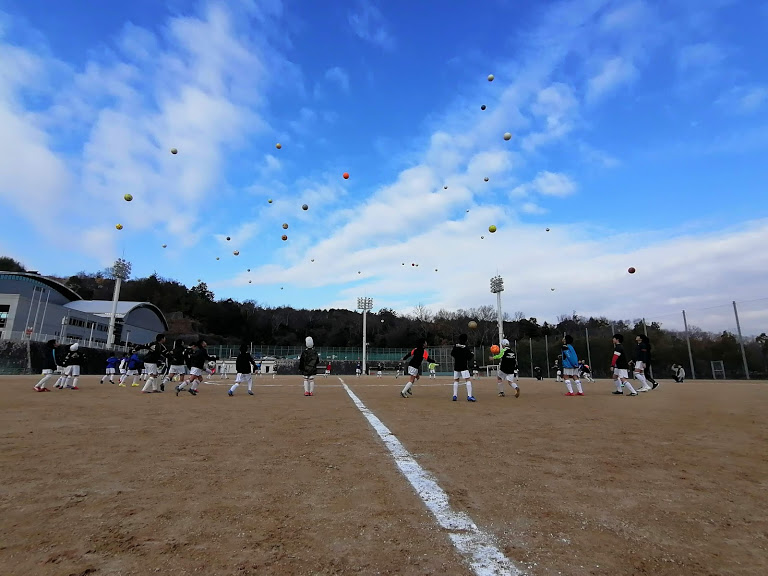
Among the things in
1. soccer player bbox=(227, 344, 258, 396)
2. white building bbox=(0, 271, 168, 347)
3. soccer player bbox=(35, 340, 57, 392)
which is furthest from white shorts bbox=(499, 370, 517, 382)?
white building bbox=(0, 271, 168, 347)

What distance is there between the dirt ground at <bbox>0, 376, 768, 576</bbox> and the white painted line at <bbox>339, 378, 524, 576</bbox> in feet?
0.21

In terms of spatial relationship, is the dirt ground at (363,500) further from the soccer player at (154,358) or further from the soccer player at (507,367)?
the soccer player at (154,358)

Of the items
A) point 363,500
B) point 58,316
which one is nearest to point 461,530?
point 363,500

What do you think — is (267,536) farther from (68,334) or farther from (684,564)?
(68,334)

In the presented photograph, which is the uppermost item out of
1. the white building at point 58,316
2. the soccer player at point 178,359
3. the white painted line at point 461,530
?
the white building at point 58,316

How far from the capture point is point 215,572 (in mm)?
2029

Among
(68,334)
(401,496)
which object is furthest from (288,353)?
(401,496)

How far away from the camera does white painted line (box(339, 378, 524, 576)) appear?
2.07 metres

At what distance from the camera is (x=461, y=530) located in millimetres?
2502

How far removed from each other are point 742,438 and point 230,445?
6.37 meters

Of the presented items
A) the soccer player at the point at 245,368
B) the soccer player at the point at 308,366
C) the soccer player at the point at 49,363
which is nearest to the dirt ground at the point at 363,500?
the soccer player at the point at 308,366

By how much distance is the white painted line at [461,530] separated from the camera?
2.07 metres

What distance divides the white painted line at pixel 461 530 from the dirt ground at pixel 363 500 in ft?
0.21

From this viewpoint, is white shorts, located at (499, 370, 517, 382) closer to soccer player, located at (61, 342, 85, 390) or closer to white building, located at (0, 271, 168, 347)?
soccer player, located at (61, 342, 85, 390)
